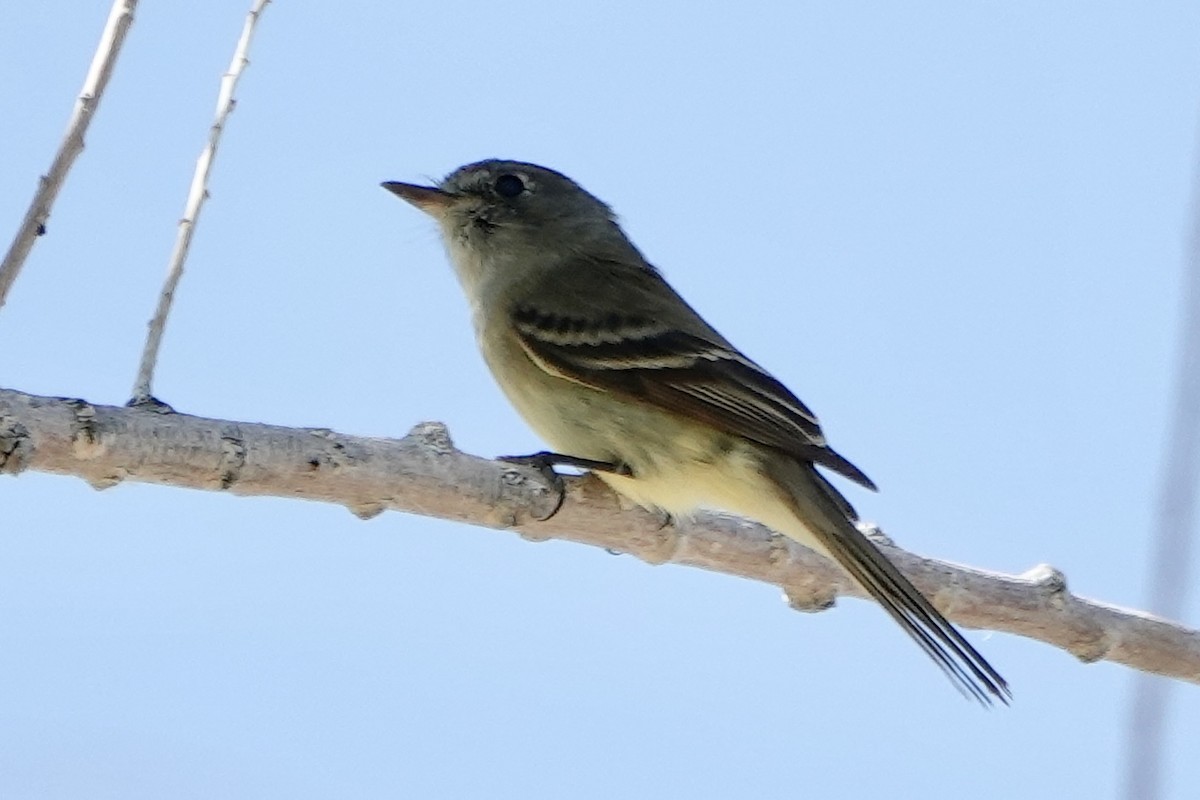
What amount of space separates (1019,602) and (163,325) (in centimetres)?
220

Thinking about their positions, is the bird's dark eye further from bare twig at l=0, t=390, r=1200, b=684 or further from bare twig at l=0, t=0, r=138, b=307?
bare twig at l=0, t=0, r=138, b=307

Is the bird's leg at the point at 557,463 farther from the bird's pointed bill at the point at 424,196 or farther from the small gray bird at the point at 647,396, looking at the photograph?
the bird's pointed bill at the point at 424,196

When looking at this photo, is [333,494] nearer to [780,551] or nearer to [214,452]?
[214,452]

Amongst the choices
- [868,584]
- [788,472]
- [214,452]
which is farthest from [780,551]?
[214,452]

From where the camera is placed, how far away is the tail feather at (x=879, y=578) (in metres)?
3.07

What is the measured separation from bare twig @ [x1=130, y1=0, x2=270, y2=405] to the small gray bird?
1.22 m

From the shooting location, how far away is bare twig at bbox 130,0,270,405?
2.79 metres

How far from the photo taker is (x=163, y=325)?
9.13ft

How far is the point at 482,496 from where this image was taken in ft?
10.8

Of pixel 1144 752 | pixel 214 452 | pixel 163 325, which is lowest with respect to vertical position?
pixel 1144 752

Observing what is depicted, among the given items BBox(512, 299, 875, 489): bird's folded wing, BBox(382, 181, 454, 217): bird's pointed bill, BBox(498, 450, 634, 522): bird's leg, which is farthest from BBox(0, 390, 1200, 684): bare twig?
BBox(382, 181, 454, 217): bird's pointed bill

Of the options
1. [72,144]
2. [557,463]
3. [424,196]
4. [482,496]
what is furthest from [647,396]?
[72,144]

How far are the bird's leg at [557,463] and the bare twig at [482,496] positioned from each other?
4cm

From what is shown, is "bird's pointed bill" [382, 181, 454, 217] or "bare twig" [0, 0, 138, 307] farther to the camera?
"bird's pointed bill" [382, 181, 454, 217]
